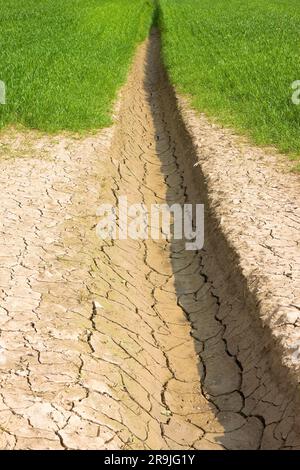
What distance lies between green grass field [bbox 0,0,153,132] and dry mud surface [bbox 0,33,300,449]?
6.80 feet

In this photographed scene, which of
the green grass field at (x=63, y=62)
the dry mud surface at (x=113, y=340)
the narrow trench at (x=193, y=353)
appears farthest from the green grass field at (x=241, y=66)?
the dry mud surface at (x=113, y=340)

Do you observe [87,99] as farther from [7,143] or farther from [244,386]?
[244,386]

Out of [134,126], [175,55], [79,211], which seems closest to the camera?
[79,211]

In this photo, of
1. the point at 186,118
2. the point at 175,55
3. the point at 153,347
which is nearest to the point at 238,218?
the point at 153,347

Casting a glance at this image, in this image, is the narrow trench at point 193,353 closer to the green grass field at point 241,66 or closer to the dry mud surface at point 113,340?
the dry mud surface at point 113,340

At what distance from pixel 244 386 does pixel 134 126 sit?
7387mm

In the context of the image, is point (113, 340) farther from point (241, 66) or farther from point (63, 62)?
point (241, 66)

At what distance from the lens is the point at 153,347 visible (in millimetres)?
4992

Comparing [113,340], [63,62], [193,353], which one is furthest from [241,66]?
[113,340]

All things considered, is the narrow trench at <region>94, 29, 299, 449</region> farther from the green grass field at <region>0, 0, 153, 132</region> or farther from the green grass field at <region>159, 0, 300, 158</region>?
the green grass field at <region>0, 0, 153, 132</region>

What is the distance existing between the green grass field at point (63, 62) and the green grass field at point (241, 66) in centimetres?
126

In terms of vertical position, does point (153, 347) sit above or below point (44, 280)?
below

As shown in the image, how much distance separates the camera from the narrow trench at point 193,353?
4105mm

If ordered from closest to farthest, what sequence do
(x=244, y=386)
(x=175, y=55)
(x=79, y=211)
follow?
(x=244, y=386) → (x=79, y=211) → (x=175, y=55)
